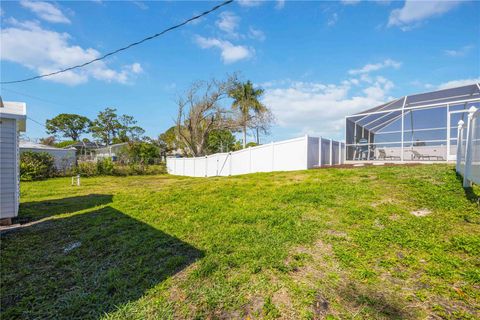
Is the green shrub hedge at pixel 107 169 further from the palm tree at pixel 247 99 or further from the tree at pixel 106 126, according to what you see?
the tree at pixel 106 126

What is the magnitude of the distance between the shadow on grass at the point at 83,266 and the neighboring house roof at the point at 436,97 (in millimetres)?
12381

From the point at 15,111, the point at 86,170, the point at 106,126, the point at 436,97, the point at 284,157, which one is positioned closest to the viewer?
the point at 15,111

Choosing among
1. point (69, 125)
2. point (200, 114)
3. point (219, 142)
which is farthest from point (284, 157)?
point (69, 125)

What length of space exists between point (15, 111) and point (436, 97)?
16.8 metres

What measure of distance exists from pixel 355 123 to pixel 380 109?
1346 mm

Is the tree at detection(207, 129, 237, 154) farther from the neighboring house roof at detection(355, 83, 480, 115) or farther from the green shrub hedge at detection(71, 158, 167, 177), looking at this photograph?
the neighboring house roof at detection(355, 83, 480, 115)

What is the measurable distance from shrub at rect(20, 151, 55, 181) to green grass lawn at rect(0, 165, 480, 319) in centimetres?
1275

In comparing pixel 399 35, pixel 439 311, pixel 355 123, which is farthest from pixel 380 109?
pixel 439 311

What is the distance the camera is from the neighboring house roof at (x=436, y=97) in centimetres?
1065

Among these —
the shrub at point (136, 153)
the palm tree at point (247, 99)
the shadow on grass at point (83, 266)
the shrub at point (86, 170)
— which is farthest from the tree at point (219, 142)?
the shadow on grass at point (83, 266)

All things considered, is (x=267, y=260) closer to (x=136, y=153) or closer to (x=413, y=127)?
(x=413, y=127)

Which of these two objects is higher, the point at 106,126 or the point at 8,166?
the point at 106,126

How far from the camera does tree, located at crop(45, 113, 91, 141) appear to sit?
52531mm

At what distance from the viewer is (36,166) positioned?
50.0 ft
